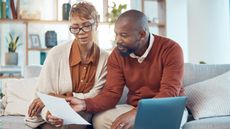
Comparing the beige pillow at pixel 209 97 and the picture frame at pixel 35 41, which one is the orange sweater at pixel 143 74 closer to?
the beige pillow at pixel 209 97

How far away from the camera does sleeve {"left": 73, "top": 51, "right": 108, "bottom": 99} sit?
78.2 inches

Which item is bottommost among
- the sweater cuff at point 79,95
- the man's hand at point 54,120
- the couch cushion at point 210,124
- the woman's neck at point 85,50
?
the couch cushion at point 210,124

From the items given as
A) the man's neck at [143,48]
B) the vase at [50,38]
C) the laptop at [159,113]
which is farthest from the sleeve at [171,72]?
the vase at [50,38]

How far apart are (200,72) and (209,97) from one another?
32cm

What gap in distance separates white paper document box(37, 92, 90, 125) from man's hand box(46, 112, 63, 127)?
0.05 meters

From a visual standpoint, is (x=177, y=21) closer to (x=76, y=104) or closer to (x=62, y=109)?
(x=76, y=104)

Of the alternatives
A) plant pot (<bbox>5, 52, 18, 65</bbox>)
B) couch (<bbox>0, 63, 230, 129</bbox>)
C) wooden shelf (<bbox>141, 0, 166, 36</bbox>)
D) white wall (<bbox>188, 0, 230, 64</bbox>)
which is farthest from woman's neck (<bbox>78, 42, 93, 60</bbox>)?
white wall (<bbox>188, 0, 230, 64</bbox>)

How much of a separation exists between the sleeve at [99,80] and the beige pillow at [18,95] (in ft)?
1.94

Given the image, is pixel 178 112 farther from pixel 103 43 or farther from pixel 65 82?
pixel 103 43

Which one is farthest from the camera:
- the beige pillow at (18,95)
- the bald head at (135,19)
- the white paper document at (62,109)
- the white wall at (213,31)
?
the white wall at (213,31)

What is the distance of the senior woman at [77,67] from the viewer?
196 centimetres

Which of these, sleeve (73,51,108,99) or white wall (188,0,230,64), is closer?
sleeve (73,51,108,99)

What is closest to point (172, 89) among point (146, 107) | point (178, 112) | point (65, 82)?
point (178, 112)

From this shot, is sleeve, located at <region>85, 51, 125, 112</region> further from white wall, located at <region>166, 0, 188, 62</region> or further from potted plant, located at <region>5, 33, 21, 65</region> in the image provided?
white wall, located at <region>166, 0, 188, 62</region>
